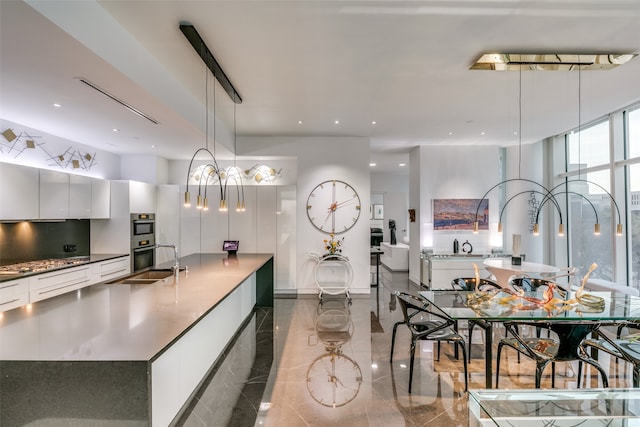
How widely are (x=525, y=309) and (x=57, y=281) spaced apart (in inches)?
200

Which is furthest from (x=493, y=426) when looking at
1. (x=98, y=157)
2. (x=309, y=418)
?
(x=98, y=157)

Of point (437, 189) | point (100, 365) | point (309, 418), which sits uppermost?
point (437, 189)

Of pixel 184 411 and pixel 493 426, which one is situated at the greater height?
pixel 493 426

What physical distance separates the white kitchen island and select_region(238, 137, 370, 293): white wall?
11.4 feet

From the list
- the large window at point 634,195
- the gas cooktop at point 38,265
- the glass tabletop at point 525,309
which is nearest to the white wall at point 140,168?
the gas cooktop at point 38,265

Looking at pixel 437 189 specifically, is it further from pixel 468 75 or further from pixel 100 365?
pixel 100 365

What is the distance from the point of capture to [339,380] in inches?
120

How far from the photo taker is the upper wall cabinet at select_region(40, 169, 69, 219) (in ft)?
13.1

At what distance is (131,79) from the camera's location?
2.62m

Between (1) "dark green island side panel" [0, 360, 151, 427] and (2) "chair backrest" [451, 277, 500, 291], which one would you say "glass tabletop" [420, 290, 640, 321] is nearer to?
(2) "chair backrest" [451, 277, 500, 291]

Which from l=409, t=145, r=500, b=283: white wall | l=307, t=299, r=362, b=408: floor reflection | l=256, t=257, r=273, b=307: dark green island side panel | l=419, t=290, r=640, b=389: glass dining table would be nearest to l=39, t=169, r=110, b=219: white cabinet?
l=256, t=257, r=273, b=307: dark green island side panel

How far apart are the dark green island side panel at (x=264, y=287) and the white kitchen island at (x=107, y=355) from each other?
101 inches

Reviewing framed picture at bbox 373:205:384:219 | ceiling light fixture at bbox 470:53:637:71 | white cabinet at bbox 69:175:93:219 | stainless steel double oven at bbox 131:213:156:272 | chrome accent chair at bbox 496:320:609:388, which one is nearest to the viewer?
chrome accent chair at bbox 496:320:609:388

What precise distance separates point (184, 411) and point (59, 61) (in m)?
2.74
